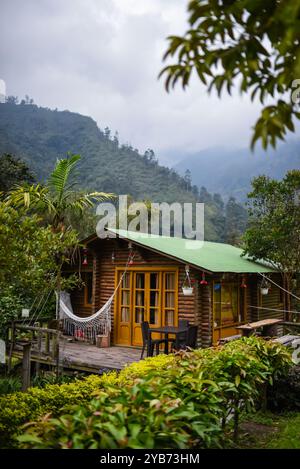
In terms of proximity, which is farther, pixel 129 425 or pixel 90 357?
pixel 90 357

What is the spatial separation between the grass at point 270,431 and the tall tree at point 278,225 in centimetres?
721

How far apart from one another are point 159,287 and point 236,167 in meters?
139

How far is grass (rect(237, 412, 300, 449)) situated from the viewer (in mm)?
4734

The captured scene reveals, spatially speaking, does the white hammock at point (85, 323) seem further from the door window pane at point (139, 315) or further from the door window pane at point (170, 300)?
the door window pane at point (170, 300)

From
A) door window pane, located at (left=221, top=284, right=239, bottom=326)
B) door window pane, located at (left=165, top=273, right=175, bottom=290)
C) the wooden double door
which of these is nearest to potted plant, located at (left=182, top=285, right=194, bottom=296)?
the wooden double door

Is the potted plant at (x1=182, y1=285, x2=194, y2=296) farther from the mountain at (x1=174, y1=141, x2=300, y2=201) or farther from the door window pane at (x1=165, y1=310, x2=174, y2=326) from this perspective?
the mountain at (x1=174, y1=141, x2=300, y2=201)

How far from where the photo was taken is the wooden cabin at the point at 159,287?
32.8 feet

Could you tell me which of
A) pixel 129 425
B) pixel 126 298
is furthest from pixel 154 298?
pixel 129 425

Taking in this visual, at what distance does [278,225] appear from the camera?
12.7 metres

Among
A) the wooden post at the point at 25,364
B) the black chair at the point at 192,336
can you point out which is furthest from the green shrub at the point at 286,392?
the wooden post at the point at 25,364

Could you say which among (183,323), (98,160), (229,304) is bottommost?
(183,323)

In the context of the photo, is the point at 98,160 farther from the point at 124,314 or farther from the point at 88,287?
the point at 124,314
